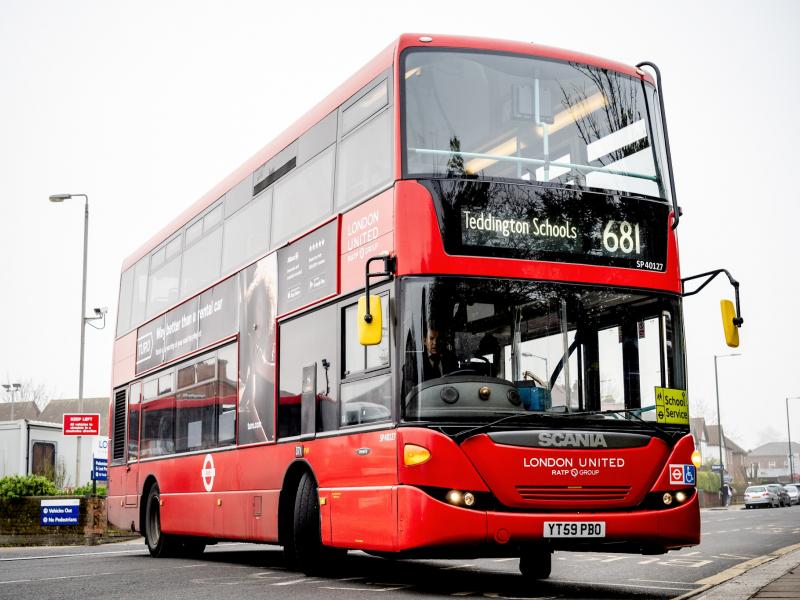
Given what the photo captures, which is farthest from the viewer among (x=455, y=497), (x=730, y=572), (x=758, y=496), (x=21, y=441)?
(x=758, y=496)

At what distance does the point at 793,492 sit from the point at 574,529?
225 ft

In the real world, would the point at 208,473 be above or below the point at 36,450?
below

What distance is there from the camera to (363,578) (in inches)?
491

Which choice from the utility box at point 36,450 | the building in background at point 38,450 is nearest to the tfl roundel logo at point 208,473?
the building in background at point 38,450

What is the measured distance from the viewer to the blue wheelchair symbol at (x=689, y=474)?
1022 cm

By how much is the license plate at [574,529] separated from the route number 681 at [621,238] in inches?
98.4

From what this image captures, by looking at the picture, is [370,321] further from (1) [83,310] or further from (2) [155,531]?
(1) [83,310]

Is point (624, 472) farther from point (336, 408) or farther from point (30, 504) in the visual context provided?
point (30, 504)

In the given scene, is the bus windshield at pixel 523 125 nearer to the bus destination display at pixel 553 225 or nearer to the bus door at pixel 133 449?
the bus destination display at pixel 553 225

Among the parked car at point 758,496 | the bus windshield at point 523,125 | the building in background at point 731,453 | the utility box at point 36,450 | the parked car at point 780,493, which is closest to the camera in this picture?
the bus windshield at point 523,125

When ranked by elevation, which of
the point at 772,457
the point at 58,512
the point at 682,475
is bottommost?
the point at 58,512

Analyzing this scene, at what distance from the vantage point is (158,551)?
17.5m

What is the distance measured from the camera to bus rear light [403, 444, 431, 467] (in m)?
9.46

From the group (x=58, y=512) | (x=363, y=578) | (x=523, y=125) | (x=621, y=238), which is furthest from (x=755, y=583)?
(x=58, y=512)
